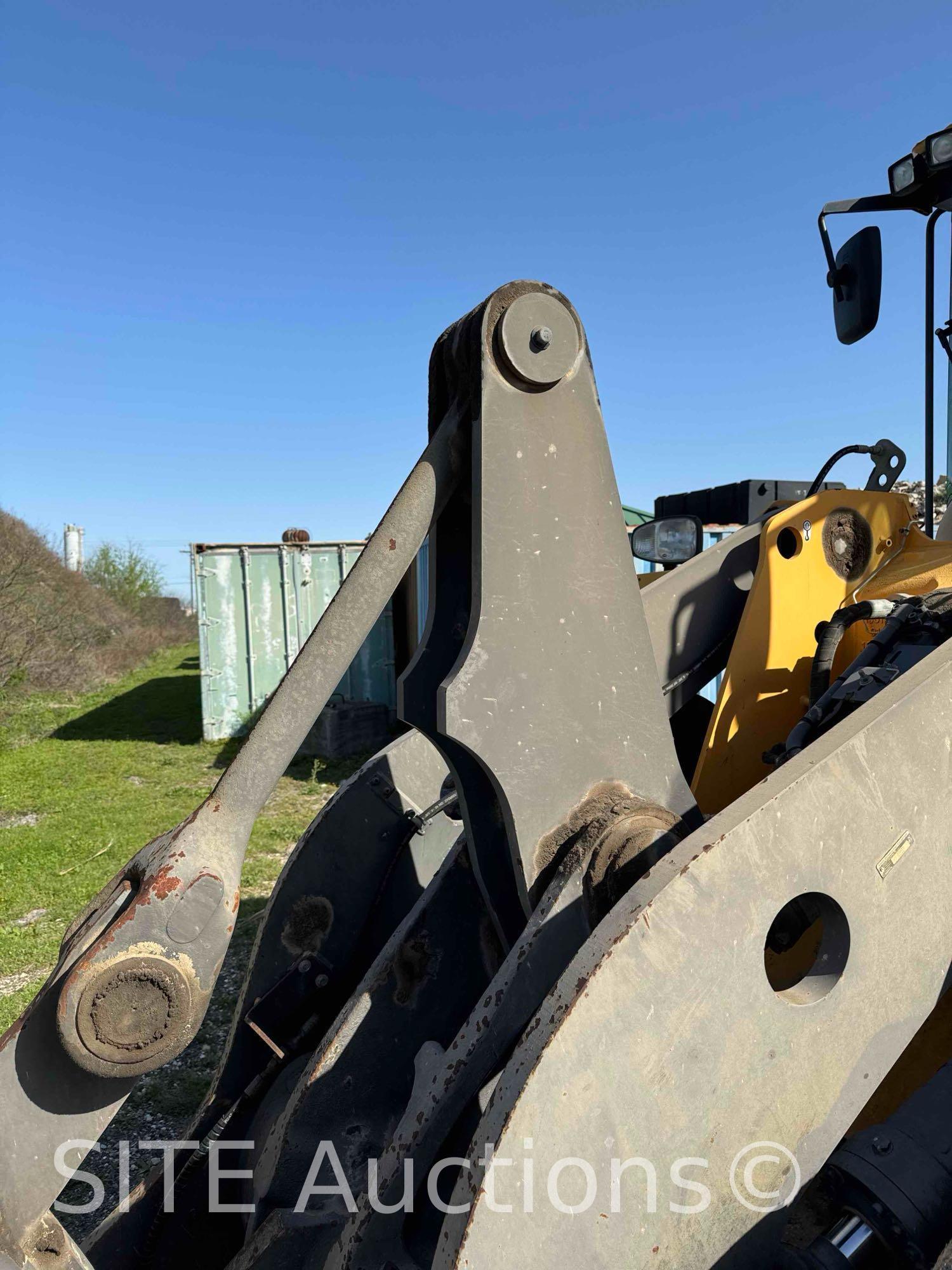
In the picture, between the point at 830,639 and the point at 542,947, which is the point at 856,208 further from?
the point at 542,947

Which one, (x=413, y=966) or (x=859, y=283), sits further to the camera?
(x=859, y=283)

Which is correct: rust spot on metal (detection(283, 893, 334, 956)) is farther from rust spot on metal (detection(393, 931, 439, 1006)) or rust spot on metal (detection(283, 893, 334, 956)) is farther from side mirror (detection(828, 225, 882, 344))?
side mirror (detection(828, 225, 882, 344))

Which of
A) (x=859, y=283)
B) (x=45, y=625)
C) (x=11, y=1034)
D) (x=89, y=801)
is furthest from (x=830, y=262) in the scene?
(x=45, y=625)

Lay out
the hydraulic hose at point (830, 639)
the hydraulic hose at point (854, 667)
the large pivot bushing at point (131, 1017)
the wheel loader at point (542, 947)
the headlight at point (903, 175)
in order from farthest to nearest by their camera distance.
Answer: the headlight at point (903, 175), the hydraulic hose at point (830, 639), the hydraulic hose at point (854, 667), the large pivot bushing at point (131, 1017), the wheel loader at point (542, 947)

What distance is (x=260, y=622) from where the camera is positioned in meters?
13.1

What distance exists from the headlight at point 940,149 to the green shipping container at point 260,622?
33.3ft

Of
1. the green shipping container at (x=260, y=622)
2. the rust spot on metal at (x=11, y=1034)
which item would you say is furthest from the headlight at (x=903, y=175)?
the green shipping container at (x=260, y=622)

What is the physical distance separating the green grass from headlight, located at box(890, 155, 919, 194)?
526cm

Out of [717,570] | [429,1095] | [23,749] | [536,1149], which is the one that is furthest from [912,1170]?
[23,749]

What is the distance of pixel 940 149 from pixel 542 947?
2958 mm

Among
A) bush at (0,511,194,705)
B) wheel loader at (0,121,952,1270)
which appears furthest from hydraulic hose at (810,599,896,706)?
bush at (0,511,194,705)

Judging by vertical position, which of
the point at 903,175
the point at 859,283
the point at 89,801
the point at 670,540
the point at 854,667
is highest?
the point at 903,175

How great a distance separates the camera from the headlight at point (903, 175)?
3.16 m

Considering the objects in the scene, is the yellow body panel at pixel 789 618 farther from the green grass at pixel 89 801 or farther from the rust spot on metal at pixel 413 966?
the green grass at pixel 89 801
